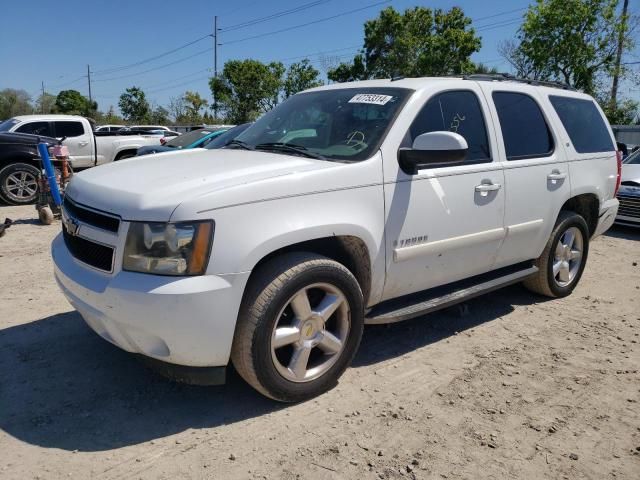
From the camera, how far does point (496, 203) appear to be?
12.4ft

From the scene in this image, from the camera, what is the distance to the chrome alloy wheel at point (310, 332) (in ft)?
9.35

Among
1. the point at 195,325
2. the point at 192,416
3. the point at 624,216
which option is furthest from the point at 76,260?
the point at 624,216

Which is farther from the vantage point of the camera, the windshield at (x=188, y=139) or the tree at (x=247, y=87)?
the tree at (x=247, y=87)

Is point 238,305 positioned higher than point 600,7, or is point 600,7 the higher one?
point 600,7

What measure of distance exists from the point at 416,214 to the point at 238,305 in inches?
51.9

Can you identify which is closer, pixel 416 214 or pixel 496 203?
pixel 416 214

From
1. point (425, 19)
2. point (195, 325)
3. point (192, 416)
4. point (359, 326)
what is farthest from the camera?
point (425, 19)

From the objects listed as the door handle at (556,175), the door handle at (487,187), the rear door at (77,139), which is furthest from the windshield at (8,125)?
the door handle at (556,175)

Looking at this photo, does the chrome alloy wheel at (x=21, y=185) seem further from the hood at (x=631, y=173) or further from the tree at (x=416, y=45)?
the tree at (x=416, y=45)

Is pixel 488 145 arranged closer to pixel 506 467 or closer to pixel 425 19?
pixel 506 467

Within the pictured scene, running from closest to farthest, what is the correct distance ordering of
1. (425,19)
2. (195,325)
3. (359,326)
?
1. (195,325)
2. (359,326)
3. (425,19)

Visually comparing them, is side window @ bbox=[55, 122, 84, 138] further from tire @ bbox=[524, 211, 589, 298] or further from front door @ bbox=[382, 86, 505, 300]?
tire @ bbox=[524, 211, 589, 298]

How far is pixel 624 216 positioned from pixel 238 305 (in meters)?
7.84

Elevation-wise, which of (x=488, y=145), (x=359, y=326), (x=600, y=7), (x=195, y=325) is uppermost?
(x=600, y=7)
